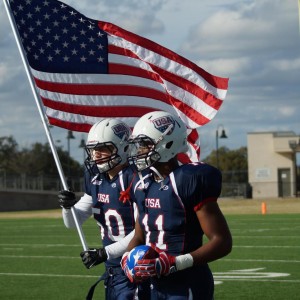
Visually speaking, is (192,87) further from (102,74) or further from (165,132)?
(165,132)

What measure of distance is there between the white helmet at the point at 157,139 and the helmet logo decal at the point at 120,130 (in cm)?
115

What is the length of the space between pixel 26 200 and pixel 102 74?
48.2 meters

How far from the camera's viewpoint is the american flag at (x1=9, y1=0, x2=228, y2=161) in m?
8.66

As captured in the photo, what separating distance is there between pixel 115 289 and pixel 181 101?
103 inches

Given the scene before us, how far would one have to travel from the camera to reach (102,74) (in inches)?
358

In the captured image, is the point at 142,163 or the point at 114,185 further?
the point at 114,185

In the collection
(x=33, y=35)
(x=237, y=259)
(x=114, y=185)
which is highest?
(x=33, y=35)

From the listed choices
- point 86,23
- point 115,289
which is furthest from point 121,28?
point 115,289

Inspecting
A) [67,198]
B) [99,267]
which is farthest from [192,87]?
[99,267]

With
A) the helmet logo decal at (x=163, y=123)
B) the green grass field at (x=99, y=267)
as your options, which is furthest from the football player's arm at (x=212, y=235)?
the green grass field at (x=99, y=267)

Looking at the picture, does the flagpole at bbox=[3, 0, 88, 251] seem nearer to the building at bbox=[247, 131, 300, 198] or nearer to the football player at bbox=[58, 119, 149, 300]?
the football player at bbox=[58, 119, 149, 300]

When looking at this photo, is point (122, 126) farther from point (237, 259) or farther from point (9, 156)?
point (9, 156)

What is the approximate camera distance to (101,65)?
360 inches

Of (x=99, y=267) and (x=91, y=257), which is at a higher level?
(x=91, y=257)
